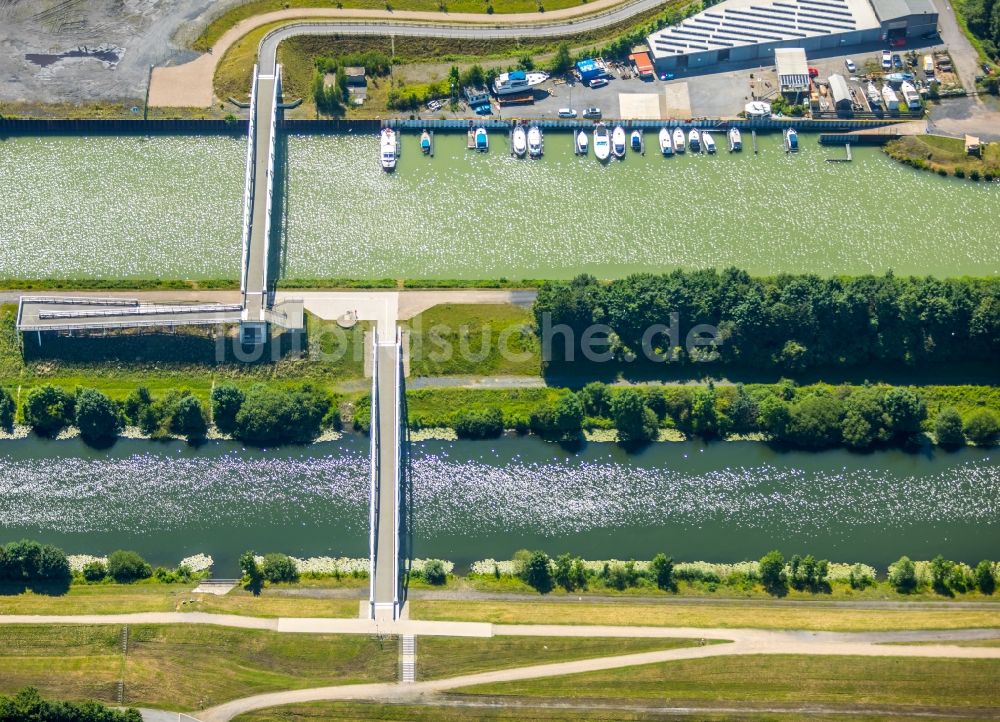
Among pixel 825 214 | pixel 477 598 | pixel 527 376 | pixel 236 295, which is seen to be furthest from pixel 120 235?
pixel 825 214

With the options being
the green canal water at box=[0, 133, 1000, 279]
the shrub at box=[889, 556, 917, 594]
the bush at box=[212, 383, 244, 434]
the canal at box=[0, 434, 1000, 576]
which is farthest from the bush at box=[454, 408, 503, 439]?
the shrub at box=[889, 556, 917, 594]

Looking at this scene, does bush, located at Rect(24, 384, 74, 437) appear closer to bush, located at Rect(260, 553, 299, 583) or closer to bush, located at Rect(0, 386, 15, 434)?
bush, located at Rect(0, 386, 15, 434)

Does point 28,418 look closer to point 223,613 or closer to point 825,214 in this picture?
point 223,613

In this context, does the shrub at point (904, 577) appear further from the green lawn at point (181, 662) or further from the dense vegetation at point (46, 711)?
the dense vegetation at point (46, 711)

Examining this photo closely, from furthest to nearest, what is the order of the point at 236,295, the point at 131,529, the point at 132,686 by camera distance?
the point at 236,295, the point at 131,529, the point at 132,686

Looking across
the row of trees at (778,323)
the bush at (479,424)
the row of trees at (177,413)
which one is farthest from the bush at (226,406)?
the row of trees at (778,323)

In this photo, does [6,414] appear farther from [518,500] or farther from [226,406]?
[518,500]
